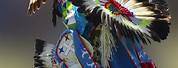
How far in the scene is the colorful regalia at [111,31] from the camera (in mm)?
1297

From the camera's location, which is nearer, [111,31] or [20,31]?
[111,31]

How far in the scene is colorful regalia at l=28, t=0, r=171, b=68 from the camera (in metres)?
1.30

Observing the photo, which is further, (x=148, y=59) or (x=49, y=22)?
(x=49, y=22)

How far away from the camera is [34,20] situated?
196 centimetres

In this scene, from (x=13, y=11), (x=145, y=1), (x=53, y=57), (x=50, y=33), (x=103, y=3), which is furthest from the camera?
(x=13, y=11)

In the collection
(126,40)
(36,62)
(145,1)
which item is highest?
(145,1)

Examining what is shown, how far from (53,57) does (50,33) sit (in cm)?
17

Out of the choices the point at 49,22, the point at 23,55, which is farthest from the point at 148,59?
the point at 23,55

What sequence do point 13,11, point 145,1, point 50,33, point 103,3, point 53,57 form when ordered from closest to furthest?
point 145,1 → point 103,3 → point 53,57 → point 50,33 → point 13,11

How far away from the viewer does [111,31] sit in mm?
1382

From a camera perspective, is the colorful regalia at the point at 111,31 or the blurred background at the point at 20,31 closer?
the colorful regalia at the point at 111,31

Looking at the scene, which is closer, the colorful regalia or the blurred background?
the colorful regalia

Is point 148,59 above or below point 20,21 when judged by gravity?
below

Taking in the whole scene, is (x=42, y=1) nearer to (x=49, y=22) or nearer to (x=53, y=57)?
(x=49, y=22)
